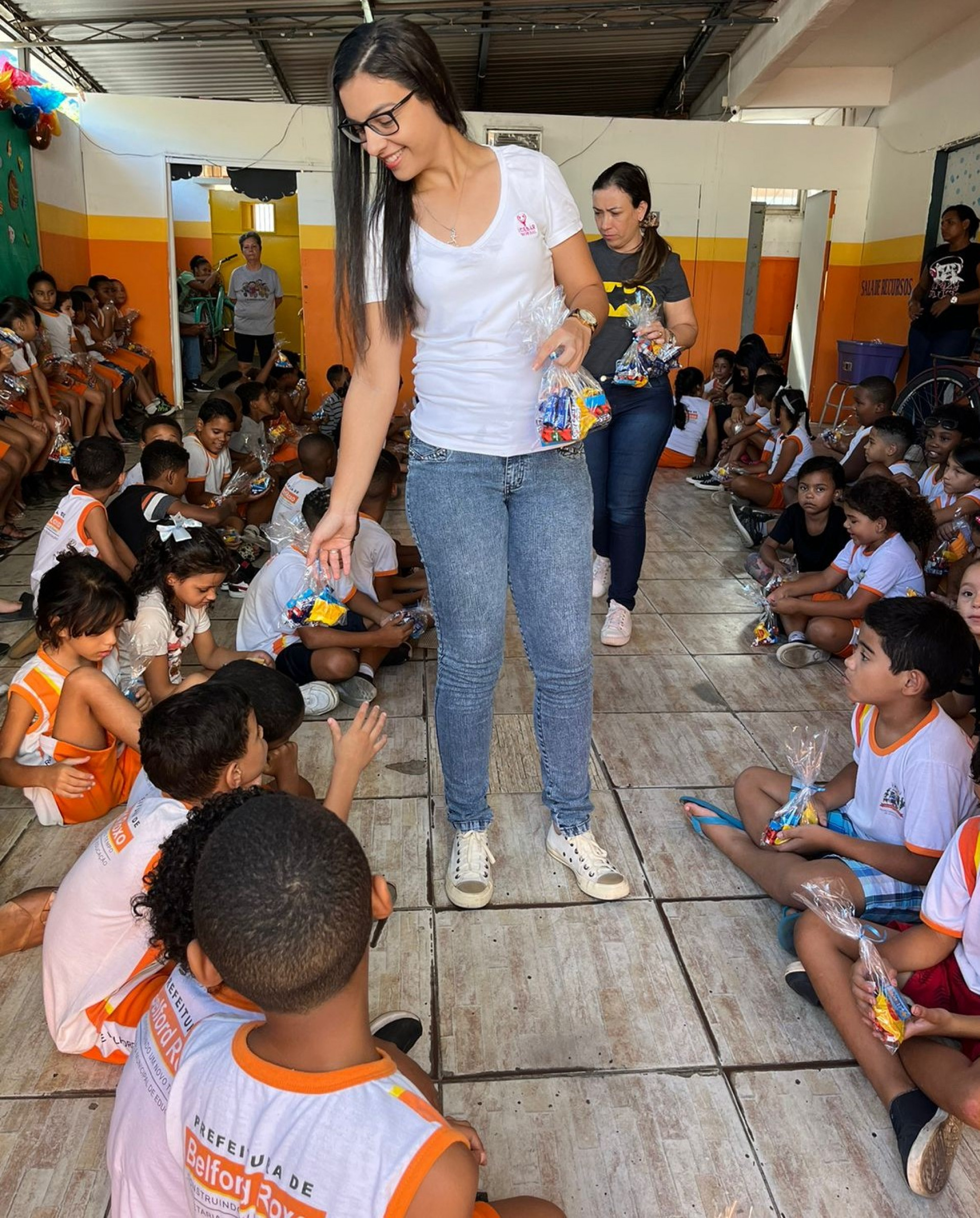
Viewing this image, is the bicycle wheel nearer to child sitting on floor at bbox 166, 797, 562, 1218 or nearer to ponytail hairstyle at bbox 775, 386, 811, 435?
ponytail hairstyle at bbox 775, 386, 811, 435

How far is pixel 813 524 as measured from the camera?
14.0ft

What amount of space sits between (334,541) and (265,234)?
13.4 meters

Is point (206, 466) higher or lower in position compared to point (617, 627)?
higher

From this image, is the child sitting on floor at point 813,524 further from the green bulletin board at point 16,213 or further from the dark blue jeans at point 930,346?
the green bulletin board at point 16,213

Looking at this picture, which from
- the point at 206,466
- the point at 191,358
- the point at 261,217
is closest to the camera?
the point at 206,466

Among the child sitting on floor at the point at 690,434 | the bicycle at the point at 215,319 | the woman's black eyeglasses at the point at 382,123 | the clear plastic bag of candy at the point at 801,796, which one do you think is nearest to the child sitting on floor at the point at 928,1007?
the clear plastic bag of candy at the point at 801,796

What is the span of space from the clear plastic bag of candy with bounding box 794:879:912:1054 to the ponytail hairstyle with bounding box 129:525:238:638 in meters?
1.85

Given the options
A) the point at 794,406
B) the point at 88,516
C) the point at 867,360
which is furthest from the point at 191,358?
the point at 88,516

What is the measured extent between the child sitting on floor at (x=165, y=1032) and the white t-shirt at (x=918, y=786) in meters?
1.13

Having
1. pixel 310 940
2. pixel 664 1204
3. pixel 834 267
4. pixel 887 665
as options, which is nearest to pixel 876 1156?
pixel 664 1204

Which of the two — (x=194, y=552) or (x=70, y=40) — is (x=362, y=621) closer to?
(x=194, y=552)

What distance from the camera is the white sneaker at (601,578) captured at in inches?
168

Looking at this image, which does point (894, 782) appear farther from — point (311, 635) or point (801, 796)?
point (311, 635)

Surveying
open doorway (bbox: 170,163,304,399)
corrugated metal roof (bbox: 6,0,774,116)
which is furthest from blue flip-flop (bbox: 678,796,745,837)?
open doorway (bbox: 170,163,304,399)
